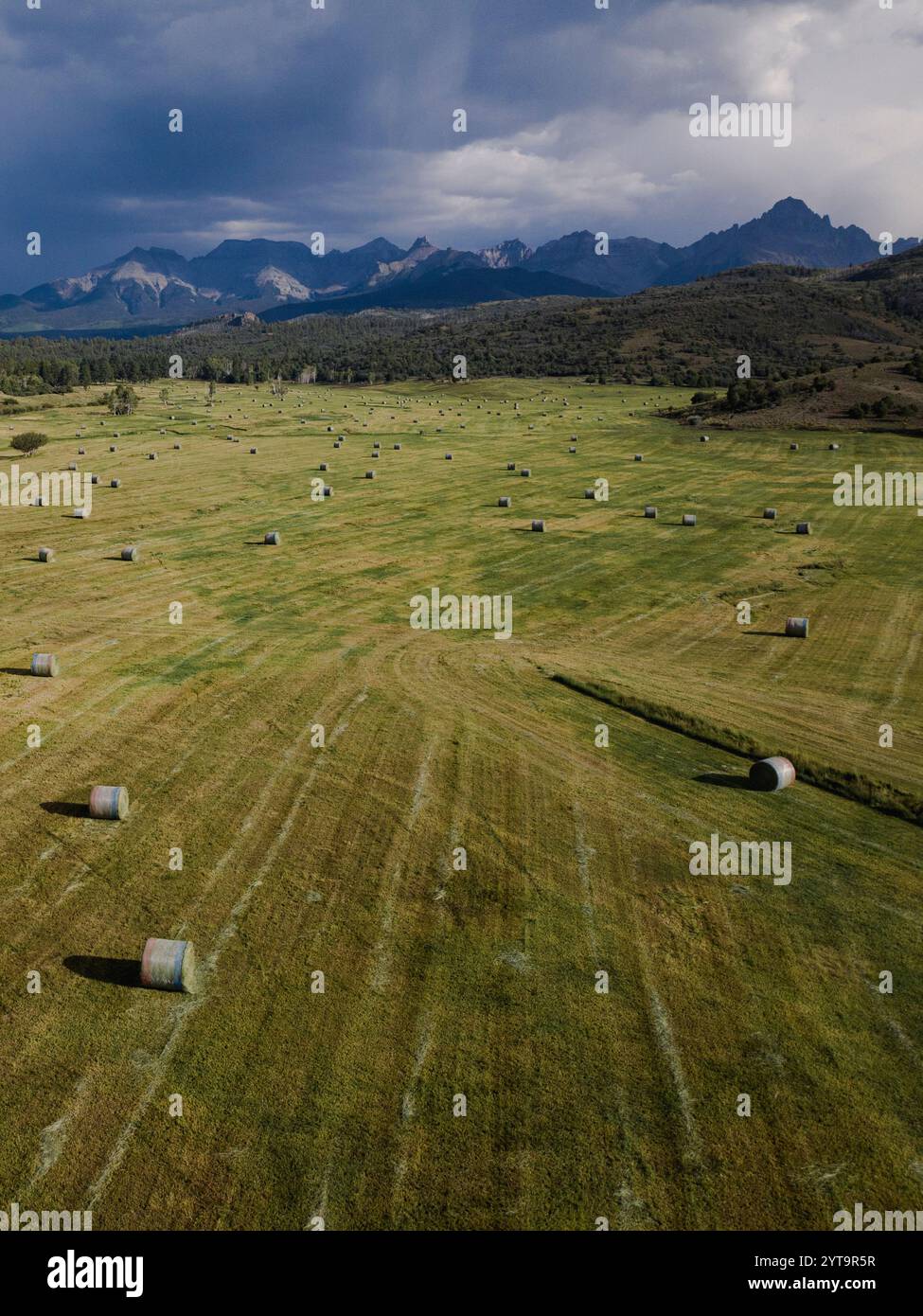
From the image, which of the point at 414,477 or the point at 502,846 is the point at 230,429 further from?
the point at 502,846

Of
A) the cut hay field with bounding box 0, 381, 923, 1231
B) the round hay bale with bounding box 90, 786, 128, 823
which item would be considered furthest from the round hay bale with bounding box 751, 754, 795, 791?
the round hay bale with bounding box 90, 786, 128, 823

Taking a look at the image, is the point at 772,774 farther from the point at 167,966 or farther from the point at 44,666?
the point at 44,666

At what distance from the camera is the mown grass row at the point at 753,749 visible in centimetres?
1719

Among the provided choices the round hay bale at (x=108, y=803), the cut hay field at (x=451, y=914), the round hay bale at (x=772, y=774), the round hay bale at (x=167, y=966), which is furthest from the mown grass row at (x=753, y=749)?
the round hay bale at (x=167, y=966)

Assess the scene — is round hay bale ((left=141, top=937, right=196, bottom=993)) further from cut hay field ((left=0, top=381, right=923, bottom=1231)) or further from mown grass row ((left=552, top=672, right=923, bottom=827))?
mown grass row ((left=552, top=672, right=923, bottom=827))

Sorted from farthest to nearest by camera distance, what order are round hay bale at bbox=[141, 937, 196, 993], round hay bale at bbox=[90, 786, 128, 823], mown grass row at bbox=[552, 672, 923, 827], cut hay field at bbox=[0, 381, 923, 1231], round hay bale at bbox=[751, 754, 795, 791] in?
round hay bale at bbox=[751, 754, 795, 791], mown grass row at bbox=[552, 672, 923, 827], round hay bale at bbox=[90, 786, 128, 823], round hay bale at bbox=[141, 937, 196, 993], cut hay field at bbox=[0, 381, 923, 1231]

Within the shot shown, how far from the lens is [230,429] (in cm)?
9306

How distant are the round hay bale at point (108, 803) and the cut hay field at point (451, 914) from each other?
0.29 m

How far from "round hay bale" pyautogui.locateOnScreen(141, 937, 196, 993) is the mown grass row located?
44.8ft

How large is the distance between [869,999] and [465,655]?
52.9ft

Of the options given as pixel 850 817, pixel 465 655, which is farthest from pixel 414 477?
pixel 850 817

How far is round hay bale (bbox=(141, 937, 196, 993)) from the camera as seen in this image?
1142cm

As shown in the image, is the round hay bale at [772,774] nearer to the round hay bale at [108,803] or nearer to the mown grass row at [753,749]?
the mown grass row at [753,749]

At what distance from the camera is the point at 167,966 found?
37.5ft
